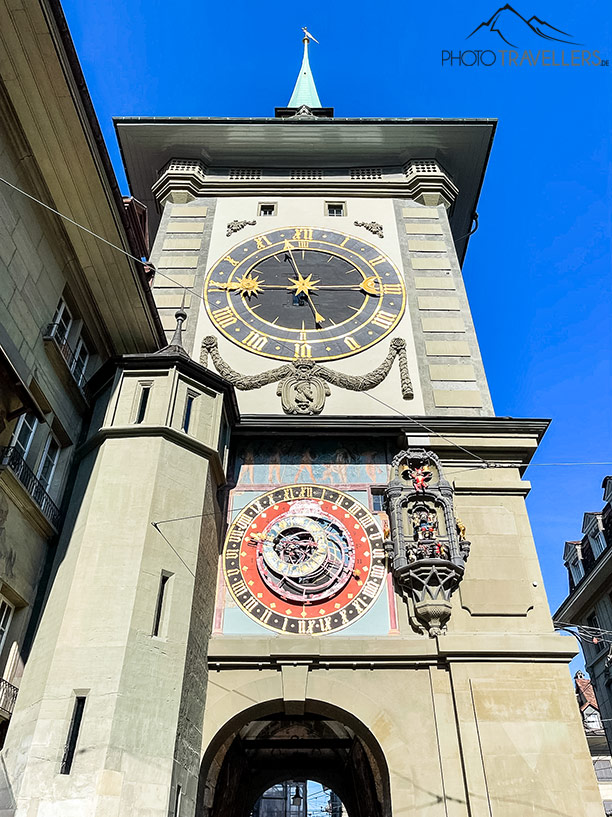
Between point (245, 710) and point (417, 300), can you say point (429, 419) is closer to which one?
point (417, 300)

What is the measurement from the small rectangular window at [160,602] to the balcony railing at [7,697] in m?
2.08

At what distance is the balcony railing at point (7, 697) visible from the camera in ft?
30.8

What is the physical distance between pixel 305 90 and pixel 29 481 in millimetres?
27585

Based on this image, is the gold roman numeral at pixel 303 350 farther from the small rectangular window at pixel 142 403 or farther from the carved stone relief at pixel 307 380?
the small rectangular window at pixel 142 403

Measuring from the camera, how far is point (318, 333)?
53.3 ft

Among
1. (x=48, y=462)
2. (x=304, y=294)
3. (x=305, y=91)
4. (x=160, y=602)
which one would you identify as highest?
(x=305, y=91)

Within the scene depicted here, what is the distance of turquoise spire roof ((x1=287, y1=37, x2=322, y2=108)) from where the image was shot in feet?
102

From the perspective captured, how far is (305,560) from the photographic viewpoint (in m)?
12.5

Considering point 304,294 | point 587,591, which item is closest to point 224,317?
point 304,294

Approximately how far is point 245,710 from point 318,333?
8611 mm

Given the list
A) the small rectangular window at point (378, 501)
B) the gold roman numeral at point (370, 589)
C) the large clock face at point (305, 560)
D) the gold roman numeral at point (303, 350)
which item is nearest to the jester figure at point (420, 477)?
the small rectangular window at point (378, 501)

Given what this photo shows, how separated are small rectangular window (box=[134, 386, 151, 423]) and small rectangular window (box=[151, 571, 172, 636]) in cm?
295

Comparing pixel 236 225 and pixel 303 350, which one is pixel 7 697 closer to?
pixel 303 350

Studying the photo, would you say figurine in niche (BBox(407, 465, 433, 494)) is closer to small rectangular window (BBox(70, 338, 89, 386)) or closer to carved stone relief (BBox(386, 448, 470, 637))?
carved stone relief (BBox(386, 448, 470, 637))
